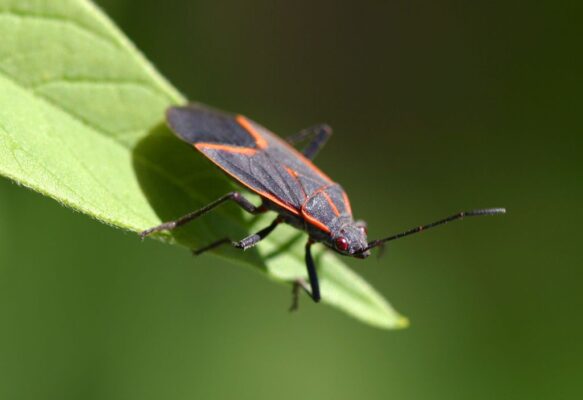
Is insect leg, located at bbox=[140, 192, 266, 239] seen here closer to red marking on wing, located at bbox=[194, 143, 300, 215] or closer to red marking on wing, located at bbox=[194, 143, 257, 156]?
red marking on wing, located at bbox=[194, 143, 300, 215]

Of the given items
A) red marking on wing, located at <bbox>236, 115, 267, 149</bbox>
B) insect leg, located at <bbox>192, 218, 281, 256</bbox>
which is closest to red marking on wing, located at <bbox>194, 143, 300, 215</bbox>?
insect leg, located at <bbox>192, 218, 281, 256</bbox>

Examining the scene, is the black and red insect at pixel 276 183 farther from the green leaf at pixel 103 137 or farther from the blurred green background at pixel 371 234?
the blurred green background at pixel 371 234

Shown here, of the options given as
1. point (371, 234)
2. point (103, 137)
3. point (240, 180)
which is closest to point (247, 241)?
point (240, 180)

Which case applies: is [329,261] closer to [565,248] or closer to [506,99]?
[565,248]

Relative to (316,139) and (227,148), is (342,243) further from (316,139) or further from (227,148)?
(316,139)

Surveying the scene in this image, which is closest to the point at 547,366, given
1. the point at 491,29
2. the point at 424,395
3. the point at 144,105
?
the point at 424,395
